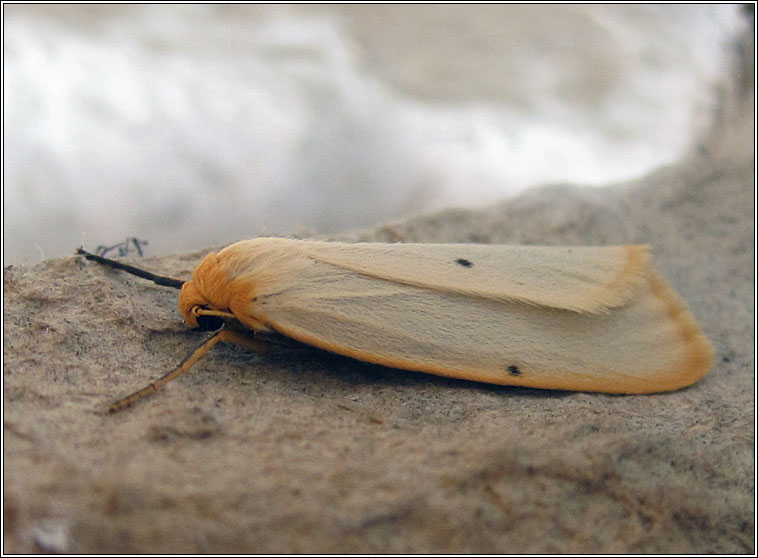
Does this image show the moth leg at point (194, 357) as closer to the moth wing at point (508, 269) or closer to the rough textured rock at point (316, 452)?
the rough textured rock at point (316, 452)

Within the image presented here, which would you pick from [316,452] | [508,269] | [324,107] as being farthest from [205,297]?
[324,107]

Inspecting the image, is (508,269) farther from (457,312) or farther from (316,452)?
(316,452)

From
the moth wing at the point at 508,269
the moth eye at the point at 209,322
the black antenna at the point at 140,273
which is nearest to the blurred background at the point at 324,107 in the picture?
the black antenna at the point at 140,273

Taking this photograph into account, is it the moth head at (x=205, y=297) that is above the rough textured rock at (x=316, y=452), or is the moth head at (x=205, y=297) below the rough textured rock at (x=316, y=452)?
above

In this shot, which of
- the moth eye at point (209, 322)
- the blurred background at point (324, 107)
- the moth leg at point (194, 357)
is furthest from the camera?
the blurred background at point (324, 107)

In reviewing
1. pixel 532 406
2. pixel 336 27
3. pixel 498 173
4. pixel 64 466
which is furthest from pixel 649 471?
pixel 336 27

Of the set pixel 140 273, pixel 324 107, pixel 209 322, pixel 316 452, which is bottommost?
pixel 316 452

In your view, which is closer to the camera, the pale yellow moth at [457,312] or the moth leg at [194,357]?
the moth leg at [194,357]

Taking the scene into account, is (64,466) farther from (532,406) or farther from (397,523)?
(532,406)
